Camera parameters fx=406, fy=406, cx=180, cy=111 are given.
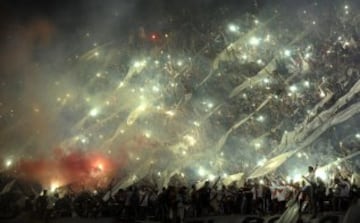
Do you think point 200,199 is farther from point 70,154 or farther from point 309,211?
point 70,154

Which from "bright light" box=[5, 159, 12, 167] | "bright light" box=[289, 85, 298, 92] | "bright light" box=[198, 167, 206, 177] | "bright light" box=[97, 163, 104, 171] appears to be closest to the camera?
"bright light" box=[289, 85, 298, 92]

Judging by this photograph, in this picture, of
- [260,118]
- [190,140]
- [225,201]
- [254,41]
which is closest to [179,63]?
[254,41]

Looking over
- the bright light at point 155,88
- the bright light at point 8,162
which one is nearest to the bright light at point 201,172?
the bright light at point 155,88

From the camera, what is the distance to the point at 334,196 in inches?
608

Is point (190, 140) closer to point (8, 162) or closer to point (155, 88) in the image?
point (155, 88)

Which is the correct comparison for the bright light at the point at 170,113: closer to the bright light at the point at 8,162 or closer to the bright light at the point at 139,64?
the bright light at the point at 139,64

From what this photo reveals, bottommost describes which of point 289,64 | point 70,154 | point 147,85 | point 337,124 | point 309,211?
point 309,211

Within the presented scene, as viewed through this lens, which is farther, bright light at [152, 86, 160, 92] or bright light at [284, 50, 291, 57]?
bright light at [152, 86, 160, 92]

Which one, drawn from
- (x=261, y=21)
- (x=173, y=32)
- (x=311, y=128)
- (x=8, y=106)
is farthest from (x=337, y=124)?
(x=8, y=106)

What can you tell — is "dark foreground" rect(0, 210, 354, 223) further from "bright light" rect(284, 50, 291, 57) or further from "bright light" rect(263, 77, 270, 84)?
"bright light" rect(284, 50, 291, 57)

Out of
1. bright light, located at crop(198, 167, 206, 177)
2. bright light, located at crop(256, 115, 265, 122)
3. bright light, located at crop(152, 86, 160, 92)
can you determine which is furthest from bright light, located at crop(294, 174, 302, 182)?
bright light, located at crop(152, 86, 160, 92)

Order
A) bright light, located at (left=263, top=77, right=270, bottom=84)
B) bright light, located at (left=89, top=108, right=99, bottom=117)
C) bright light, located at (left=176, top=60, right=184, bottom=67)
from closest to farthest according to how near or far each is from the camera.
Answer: bright light, located at (left=263, top=77, right=270, bottom=84) → bright light, located at (left=176, top=60, right=184, bottom=67) → bright light, located at (left=89, top=108, right=99, bottom=117)

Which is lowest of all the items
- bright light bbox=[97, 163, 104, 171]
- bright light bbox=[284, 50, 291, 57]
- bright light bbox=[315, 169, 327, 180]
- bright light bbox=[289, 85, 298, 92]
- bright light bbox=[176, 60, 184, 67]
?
bright light bbox=[315, 169, 327, 180]

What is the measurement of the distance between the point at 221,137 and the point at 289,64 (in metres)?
8.43
